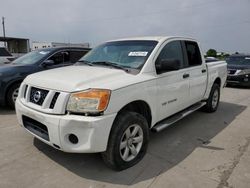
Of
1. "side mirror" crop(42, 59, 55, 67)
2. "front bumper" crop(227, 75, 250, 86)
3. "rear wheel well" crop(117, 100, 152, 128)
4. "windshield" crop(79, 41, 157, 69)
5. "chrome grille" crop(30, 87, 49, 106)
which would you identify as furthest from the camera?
"front bumper" crop(227, 75, 250, 86)

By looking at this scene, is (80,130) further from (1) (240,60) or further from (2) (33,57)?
(1) (240,60)

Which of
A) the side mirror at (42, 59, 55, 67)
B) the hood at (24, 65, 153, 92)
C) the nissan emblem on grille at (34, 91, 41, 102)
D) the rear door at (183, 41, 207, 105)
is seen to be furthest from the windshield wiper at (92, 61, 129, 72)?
the side mirror at (42, 59, 55, 67)

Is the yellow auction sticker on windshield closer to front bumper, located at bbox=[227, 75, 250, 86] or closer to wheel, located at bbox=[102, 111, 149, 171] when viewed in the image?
wheel, located at bbox=[102, 111, 149, 171]

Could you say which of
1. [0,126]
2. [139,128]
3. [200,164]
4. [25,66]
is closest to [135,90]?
[139,128]

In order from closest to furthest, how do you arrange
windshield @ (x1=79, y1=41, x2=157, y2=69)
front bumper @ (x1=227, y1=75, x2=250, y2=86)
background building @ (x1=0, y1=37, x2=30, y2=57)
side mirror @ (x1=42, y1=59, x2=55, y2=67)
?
windshield @ (x1=79, y1=41, x2=157, y2=69) < side mirror @ (x1=42, y1=59, x2=55, y2=67) < front bumper @ (x1=227, y1=75, x2=250, y2=86) < background building @ (x1=0, y1=37, x2=30, y2=57)

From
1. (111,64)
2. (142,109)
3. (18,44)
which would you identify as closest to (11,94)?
(111,64)

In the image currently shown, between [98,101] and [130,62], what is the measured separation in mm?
1159

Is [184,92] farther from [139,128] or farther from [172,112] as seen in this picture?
[139,128]

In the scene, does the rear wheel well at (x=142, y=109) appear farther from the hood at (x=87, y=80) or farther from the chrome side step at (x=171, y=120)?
the hood at (x=87, y=80)

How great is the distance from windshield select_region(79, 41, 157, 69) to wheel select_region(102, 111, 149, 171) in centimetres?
83

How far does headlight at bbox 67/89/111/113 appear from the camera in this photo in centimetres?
254

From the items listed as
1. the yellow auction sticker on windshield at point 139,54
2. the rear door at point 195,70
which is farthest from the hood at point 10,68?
the rear door at point 195,70

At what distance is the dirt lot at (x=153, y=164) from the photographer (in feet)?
8.98

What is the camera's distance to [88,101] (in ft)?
8.39
